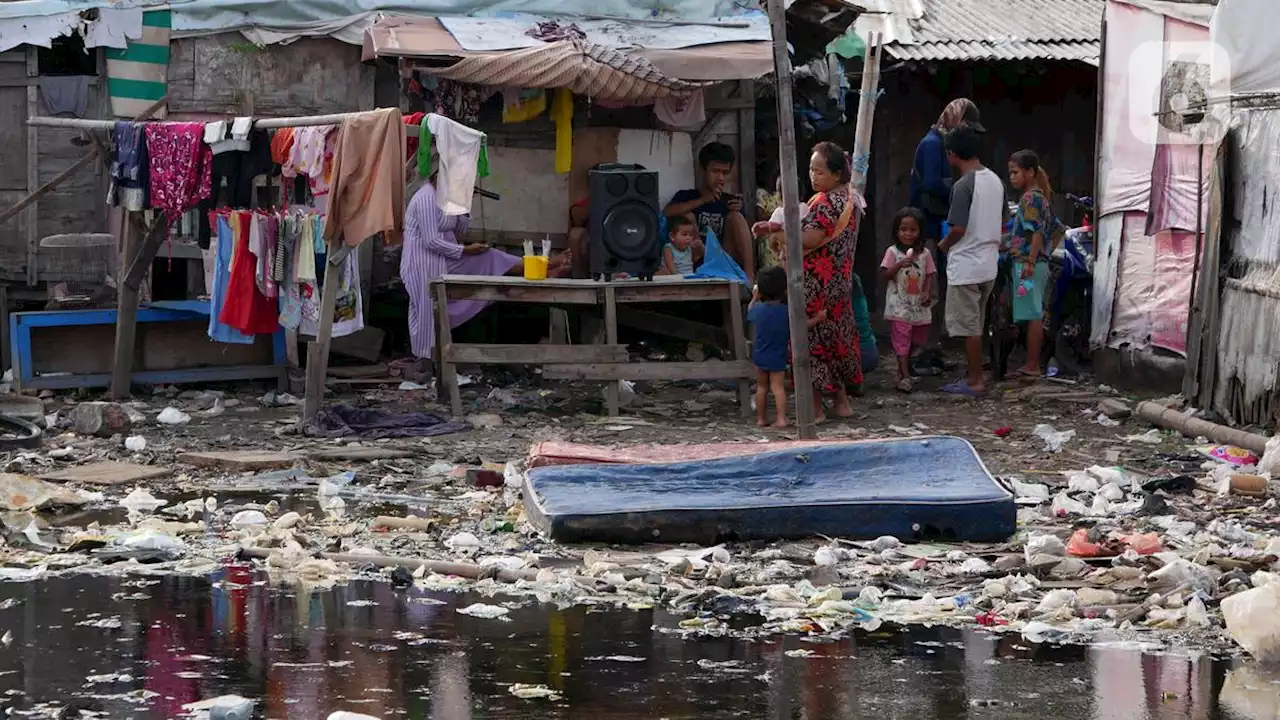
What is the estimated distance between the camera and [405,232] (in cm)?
1178

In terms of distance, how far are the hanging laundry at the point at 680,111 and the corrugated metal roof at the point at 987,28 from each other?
1587 mm

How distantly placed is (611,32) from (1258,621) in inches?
365

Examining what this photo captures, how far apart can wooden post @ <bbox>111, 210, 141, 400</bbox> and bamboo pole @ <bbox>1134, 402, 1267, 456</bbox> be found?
657cm

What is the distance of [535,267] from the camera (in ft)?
37.4

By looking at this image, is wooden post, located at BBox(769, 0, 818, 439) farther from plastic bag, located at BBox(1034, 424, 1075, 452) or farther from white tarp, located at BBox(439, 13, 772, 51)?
white tarp, located at BBox(439, 13, 772, 51)

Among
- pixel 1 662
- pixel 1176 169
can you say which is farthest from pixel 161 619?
pixel 1176 169

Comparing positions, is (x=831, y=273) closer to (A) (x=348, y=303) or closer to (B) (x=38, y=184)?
(A) (x=348, y=303)

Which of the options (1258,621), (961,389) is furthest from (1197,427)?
(1258,621)

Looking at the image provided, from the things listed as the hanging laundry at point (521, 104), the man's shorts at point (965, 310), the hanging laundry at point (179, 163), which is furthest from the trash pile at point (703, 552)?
the hanging laundry at point (521, 104)

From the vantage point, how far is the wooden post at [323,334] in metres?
10.1

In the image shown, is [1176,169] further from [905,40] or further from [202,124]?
[202,124]

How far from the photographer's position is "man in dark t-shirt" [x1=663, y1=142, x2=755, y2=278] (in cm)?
1360

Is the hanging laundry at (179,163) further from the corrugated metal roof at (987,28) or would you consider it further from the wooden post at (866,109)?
the corrugated metal roof at (987,28)

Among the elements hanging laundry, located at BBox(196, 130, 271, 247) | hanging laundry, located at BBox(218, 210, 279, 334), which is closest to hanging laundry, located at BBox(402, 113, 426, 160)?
hanging laundry, located at BBox(196, 130, 271, 247)
